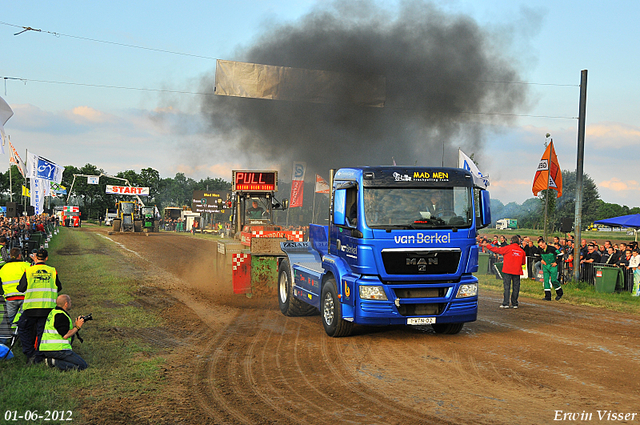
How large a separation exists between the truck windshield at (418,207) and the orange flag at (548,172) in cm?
1349

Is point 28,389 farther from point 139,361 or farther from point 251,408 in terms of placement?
point 251,408

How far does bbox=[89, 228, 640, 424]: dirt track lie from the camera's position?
5355mm

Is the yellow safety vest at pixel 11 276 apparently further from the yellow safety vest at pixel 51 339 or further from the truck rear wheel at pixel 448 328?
the truck rear wheel at pixel 448 328

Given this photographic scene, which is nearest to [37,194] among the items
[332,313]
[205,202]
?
[332,313]

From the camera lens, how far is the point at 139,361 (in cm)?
721

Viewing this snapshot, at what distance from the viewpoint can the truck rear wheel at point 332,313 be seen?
8617 mm

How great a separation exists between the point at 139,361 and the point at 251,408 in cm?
252

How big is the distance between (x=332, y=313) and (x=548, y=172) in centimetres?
1479

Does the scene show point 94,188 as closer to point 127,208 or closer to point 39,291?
point 127,208

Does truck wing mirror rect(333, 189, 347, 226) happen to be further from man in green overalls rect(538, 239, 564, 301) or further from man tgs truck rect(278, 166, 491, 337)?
man in green overalls rect(538, 239, 564, 301)

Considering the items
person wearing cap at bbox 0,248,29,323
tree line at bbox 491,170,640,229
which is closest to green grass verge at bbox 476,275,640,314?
person wearing cap at bbox 0,248,29,323

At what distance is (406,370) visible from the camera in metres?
6.86

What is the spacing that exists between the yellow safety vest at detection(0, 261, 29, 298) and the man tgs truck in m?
4.71

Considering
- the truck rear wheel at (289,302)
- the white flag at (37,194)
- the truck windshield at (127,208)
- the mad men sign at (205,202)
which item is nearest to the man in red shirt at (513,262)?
the truck rear wheel at (289,302)
